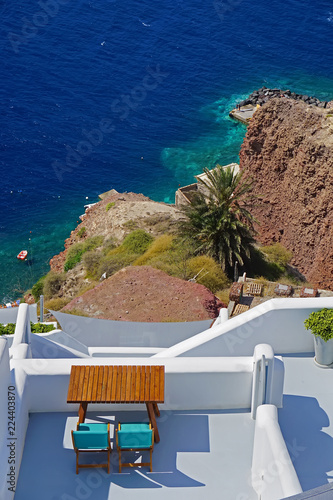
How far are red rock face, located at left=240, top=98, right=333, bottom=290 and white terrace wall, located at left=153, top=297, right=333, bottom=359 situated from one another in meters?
21.9

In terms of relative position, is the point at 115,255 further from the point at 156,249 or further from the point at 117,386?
the point at 117,386

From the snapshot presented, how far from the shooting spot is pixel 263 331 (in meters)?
10.3

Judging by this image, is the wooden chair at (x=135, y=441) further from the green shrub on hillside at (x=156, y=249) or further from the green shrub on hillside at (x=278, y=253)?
the green shrub on hillside at (x=278, y=253)

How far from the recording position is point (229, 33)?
73625mm

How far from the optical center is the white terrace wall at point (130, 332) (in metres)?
13.1

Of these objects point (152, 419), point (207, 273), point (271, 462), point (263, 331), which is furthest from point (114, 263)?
point (271, 462)

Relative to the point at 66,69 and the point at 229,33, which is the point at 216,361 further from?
the point at 229,33

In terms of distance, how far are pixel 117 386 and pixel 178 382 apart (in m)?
0.91

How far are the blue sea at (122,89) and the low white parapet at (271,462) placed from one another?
33.3m

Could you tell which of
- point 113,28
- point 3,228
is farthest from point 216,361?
point 113,28

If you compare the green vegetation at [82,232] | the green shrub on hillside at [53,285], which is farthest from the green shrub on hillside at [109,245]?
the green vegetation at [82,232]

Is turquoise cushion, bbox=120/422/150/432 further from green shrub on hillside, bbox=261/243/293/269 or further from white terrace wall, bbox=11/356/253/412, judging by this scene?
green shrub on hillside, bbox=261/243/293/269

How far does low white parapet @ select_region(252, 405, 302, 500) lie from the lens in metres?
7.19

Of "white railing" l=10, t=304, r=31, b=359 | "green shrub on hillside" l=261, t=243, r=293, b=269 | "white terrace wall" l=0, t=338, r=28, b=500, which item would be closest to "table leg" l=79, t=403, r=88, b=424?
"white terrace wall" l=0, t=338, r=28, b=500
